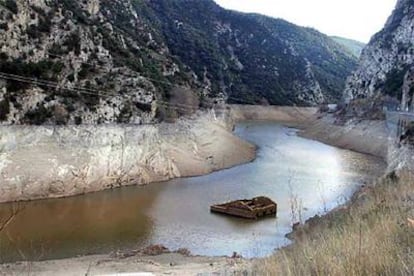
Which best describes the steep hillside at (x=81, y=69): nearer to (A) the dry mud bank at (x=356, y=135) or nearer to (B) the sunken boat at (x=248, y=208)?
(B) the sunken boat at (x=248, y=208)

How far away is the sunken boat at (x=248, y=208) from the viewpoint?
1438 inches

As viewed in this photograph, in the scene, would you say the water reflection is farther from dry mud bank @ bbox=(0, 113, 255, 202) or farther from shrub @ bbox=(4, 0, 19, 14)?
shrub @ bbox=(4, 0, 19, 14)

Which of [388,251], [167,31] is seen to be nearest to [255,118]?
[167,31]

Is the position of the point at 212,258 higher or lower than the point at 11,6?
lower

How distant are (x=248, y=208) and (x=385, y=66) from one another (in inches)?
2958

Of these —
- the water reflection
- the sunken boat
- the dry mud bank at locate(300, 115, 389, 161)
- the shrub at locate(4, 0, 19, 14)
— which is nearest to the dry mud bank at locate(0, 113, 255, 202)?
the water reflection

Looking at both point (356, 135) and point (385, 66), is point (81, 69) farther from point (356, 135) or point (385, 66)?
point (385, 66)

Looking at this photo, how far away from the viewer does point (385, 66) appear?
342ft

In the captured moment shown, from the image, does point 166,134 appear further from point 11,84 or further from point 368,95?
point 368,95

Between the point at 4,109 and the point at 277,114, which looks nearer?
the point at 4,109

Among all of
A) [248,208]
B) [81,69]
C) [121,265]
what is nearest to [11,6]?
[81,69]

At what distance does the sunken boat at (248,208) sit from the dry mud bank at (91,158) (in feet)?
37.3

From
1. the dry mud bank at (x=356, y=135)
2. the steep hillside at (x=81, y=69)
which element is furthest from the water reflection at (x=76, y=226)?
Result: the dry mud bank at (x=356, y=135)

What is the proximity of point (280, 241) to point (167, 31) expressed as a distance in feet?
394
